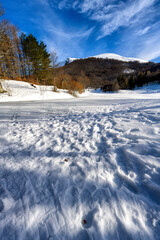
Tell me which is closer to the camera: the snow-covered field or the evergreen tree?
the snow-covered field

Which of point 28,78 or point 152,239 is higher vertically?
point 28,78

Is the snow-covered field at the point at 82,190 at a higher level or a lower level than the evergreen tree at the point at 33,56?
lower

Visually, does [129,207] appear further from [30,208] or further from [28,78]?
[28,78]

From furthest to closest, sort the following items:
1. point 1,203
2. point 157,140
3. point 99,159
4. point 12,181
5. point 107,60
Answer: point 107,60, point 157,140, point 99,159, point 12,181, point 1,203

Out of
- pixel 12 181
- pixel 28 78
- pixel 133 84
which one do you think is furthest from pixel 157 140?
pixel 133 84

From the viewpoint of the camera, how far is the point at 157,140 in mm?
2229

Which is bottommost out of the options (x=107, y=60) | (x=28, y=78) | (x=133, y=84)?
(x=28, y=78)

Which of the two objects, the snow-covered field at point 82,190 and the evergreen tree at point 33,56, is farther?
the evergreen tree at point 33,56

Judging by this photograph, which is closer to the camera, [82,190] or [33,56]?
[82,190]

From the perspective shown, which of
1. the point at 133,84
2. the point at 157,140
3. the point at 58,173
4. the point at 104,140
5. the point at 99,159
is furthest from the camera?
the point at 133,84

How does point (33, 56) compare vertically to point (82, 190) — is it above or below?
above

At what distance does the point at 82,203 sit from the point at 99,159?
0.85m

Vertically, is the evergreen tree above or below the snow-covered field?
above

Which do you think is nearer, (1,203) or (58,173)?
(1,203)
